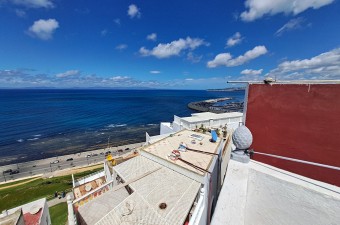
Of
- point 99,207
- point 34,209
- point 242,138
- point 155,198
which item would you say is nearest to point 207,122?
point 155,198

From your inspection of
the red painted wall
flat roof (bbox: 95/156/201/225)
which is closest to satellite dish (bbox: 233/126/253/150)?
flat roof (bbox: 95/156/201/225)

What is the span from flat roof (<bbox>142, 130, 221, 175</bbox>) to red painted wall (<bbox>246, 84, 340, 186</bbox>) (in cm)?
369

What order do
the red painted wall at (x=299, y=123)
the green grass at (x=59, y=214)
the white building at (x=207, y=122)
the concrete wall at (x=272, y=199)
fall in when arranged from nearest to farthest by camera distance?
1. the concrete wall at (x=272, y=199)
2. the red painted wall at (x=299, y=123)
3. the green grass at (x=59, y=214)
4. the white building at (x=207, y=122)

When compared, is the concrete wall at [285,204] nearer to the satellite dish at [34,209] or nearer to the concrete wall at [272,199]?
the concrete wall at [272,199]

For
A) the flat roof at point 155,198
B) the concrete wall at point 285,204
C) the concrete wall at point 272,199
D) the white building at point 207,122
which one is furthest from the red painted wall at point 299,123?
the white building at point 207,122

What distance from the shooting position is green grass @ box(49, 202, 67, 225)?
800 inches

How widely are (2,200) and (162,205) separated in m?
34.6

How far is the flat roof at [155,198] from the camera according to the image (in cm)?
726

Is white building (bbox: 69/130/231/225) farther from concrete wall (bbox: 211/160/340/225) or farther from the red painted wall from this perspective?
the red painted wall

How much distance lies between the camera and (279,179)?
5.31 meters

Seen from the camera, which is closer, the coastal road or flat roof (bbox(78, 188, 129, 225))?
flat roof (bbox(78, 188, 129, 225))

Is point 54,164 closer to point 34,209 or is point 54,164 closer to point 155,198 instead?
point 34,209

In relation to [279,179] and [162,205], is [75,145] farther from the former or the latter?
[279,179]

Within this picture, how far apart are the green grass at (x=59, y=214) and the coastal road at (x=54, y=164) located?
64.5ft
